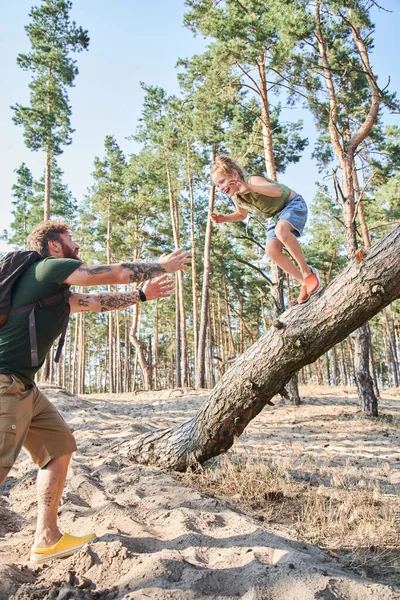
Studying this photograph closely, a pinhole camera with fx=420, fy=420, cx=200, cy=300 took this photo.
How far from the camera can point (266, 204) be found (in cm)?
427

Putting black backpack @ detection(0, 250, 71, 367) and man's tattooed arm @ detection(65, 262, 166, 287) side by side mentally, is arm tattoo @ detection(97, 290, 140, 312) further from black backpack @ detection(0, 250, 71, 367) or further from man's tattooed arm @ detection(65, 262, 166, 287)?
black backpack @ detection(0, 250, 71, 367)

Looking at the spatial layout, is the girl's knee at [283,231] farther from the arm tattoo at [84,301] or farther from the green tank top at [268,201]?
the arm tattoo at [84,301]

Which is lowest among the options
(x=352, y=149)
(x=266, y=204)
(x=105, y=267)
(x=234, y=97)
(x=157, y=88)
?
Result: (x=105, y=267)

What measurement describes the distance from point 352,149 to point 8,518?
35.2 feet

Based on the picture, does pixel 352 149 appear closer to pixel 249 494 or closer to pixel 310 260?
pixel 249 494

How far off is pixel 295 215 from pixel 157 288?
5.64ft

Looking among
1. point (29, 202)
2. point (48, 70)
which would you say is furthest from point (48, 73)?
point (29, 202)

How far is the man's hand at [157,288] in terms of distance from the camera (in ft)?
10.4

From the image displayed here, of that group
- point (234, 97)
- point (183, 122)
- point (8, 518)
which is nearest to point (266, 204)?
point (8, 518)

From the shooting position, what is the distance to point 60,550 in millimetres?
2744

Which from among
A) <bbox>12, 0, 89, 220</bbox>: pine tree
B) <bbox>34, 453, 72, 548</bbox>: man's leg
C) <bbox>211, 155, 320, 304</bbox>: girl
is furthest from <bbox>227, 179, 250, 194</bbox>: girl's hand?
<bbox>12, 0, 89, 220</bbox>: pine tree

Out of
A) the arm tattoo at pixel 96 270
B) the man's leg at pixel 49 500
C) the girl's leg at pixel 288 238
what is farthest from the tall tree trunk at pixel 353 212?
the man's leg at pixel 49 500

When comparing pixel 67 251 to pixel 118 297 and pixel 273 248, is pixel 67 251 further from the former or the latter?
pixel 273 248

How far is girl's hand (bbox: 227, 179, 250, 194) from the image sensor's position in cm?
408
